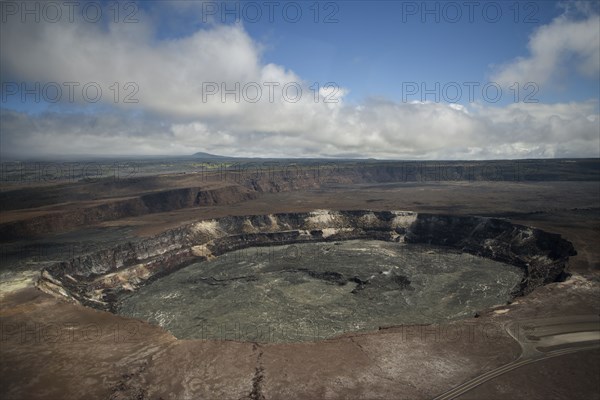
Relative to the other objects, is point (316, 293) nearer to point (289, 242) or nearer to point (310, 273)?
point (310, 273)

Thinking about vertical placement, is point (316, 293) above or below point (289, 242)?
below

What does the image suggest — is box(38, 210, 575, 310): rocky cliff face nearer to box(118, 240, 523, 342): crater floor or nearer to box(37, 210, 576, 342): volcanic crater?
box(37, 210, 576, 342): volcanic crater

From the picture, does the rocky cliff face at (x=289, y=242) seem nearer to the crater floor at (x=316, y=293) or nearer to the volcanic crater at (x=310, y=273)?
the volcanic crater at (x=310, y=273)

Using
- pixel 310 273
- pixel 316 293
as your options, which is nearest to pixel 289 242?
pixel 310 273

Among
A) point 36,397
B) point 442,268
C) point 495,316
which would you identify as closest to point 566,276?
point 495,316

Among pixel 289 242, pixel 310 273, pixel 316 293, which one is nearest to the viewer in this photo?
pixel 316 293

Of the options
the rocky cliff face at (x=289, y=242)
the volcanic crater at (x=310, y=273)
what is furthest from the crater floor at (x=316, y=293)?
the rocky cliff face at (x=289, y=242)

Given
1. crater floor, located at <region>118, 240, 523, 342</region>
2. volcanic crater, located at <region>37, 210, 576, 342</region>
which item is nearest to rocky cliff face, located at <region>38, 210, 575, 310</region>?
volcanic crater, located at <region>37, 210, 576, 342</region>
